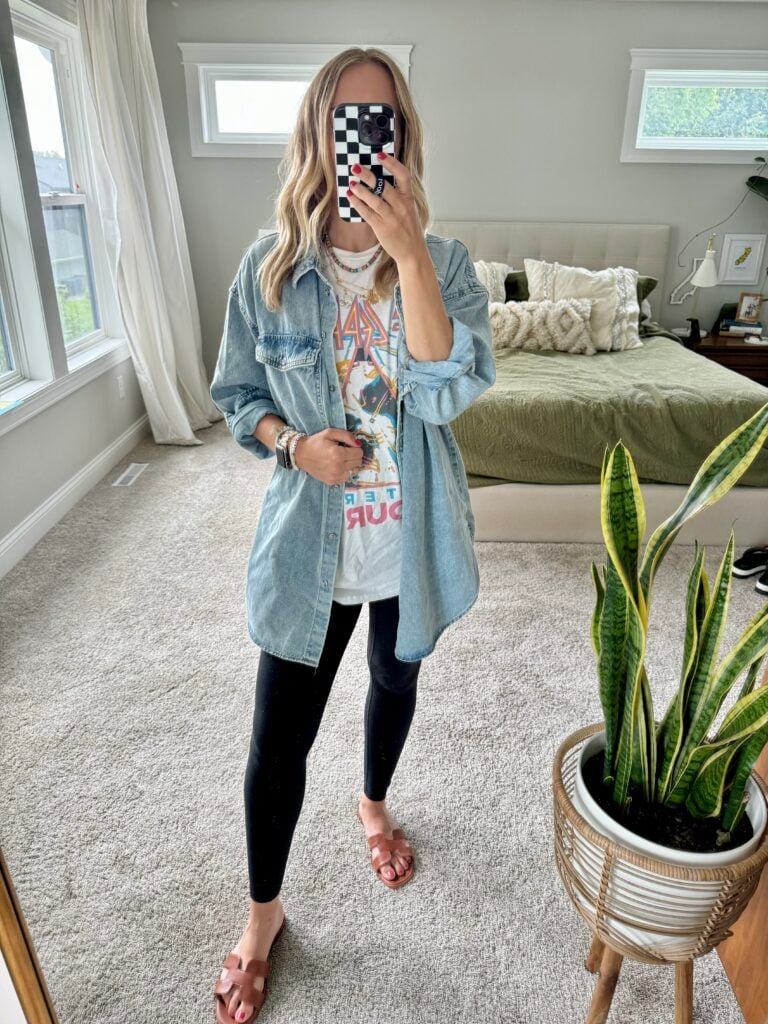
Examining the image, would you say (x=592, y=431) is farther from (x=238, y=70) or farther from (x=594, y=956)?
(x=238, y=70)

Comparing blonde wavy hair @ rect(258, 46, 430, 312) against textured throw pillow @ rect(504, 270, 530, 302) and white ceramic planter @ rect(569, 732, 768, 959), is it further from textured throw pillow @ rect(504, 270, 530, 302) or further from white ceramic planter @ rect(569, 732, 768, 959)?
textured throw pillow @ rect(504, 270, 530, 302)

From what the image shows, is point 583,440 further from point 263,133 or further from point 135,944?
point 263,133

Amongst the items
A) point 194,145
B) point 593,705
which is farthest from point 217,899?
point 194,145

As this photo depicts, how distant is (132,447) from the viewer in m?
3.93

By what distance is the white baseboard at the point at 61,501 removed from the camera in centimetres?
269

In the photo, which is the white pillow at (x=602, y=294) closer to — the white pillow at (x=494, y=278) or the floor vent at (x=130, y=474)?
the white pillow at (x=494, y=278)

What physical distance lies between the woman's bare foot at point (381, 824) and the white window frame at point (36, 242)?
194 cm

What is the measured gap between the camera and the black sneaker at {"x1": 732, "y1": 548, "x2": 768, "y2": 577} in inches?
104

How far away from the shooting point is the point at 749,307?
14.3 ft

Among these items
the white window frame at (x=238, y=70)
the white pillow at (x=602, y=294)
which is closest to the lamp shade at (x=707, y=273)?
the white pillow at (x=602, y=294)

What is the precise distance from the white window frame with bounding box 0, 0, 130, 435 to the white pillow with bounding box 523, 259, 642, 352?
7.54ft

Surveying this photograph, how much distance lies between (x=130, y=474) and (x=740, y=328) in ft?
11.7

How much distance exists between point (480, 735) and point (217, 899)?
2.47 ft

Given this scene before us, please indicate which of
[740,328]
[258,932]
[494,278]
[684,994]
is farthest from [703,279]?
[258,932]
